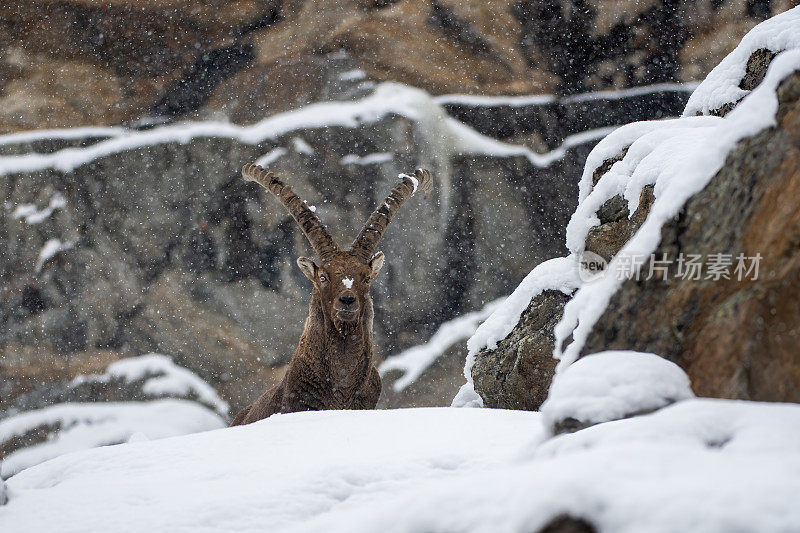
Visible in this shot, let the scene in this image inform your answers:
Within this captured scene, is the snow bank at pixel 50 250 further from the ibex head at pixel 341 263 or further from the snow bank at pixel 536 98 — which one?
the ibex head at pixel 341 263

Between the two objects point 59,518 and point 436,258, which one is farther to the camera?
point 436,258

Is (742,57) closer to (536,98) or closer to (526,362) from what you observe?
(526,362)

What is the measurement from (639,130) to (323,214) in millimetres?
8833

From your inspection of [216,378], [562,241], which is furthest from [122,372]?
[562,241]

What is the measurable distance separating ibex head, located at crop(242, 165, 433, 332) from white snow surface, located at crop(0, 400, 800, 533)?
2.11 m

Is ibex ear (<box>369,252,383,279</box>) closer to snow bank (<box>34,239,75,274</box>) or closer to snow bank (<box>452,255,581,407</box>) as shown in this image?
snow bank (<box>452,255,581,407</box>)

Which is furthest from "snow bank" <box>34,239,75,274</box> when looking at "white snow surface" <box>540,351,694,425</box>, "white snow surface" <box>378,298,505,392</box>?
"white snow surface" <box>540,351,694,425</box>

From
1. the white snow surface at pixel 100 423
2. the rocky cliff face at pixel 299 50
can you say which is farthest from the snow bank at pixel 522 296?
the rocky cliff face at pixel 299 50

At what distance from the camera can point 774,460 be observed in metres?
1.85

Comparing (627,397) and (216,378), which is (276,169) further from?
(627,397)

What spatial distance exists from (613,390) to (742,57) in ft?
14.9

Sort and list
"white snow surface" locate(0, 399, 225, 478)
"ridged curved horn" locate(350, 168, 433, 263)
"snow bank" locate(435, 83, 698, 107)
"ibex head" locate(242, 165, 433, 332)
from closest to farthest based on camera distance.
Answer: "ibex head" locate(242, 165, 433, 332)
"ridged curved horn" locate(350, 168, 433, 263)
"white snow surface" locate(0, 399, 225, 478)
"snow bank" locate(435, 83, 698, 107)

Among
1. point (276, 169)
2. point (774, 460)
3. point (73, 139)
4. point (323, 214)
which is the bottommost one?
point (774, 460)

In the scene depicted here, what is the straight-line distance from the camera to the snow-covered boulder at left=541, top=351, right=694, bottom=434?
2.54 meters
